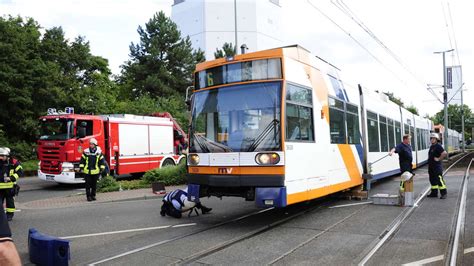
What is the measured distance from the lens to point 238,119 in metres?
7.69

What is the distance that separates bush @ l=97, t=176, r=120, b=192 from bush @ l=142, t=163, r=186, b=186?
1421 millimetres

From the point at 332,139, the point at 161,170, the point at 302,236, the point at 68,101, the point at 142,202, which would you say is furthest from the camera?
the point at 68,101

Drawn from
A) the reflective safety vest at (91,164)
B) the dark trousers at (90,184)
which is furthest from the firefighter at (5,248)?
the dark trousers at (90,184)

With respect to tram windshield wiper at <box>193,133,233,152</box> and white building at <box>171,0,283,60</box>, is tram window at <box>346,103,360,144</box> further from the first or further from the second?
white building at <box>171,0,283,60</box>

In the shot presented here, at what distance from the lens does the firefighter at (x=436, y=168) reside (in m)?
11.1

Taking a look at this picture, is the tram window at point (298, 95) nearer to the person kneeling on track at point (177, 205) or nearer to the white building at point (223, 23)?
the person kneeling on track at point (177, 205)

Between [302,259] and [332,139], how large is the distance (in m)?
4.11

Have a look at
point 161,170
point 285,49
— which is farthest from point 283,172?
point 161,170

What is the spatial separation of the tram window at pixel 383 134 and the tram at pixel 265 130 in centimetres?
506

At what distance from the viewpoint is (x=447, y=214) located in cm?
866

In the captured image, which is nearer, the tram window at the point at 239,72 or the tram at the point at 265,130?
the tram at the point at 265,130

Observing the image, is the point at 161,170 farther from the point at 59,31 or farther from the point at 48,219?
the point at 59,31

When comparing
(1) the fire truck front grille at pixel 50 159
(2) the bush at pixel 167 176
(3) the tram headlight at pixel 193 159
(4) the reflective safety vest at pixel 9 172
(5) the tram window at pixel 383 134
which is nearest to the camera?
(3) the tram headlight at pixel 193 159

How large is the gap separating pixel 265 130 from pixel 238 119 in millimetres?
622
